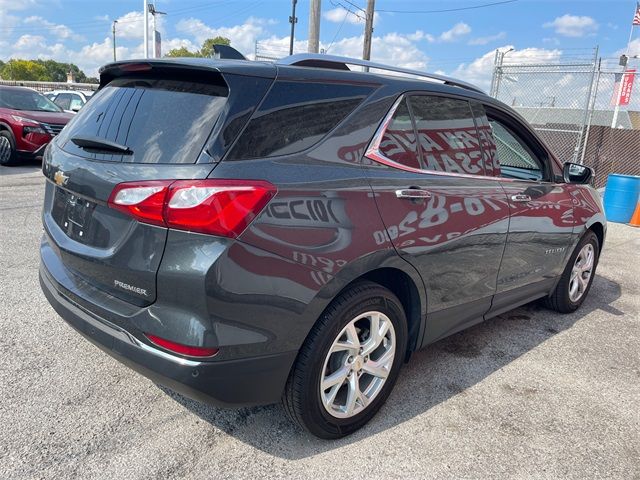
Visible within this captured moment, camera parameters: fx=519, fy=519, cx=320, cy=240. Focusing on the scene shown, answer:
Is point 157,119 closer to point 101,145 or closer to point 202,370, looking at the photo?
point 101,145

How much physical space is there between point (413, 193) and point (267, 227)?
947mm

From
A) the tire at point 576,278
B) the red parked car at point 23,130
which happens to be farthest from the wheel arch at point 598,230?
the red parked car at point 23,130

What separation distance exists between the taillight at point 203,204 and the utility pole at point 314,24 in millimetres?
12048

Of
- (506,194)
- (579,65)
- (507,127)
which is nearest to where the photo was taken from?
(506,194)

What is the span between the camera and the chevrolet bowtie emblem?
8.23 ft

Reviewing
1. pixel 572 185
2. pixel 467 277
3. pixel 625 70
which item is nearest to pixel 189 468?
pixel 467 277

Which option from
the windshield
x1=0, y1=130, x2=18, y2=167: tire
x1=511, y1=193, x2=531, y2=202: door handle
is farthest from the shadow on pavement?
the windshield

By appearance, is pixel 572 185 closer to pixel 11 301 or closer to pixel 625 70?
pixel 11 301

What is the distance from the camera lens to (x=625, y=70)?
1039 centimetres

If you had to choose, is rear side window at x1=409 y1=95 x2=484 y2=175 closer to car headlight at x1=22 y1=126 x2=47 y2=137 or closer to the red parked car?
the red parked car

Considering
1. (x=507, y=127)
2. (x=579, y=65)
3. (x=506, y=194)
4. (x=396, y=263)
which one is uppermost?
(x=579, y=65)

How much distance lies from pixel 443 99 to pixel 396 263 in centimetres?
114

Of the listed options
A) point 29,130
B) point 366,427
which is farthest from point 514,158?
point 29,130

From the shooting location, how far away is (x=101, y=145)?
238 centimetres
